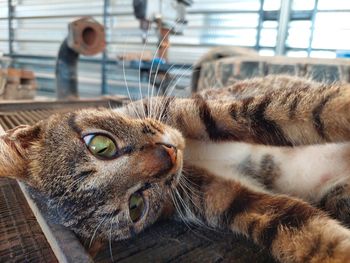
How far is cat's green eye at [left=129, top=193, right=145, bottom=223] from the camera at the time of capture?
856 millimetres

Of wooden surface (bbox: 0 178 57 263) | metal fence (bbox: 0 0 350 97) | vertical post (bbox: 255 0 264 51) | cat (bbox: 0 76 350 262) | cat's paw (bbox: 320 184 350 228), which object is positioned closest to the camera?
wooden surface (bbox: 0 178 57 263)

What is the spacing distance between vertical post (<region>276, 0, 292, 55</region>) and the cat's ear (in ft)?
13.1

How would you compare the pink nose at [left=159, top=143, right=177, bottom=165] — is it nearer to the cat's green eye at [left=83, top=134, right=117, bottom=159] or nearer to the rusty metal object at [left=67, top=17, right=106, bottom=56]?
the cat's green eye at [left=83, top=134, right=117, bottom=159]

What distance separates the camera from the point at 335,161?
1000 mm

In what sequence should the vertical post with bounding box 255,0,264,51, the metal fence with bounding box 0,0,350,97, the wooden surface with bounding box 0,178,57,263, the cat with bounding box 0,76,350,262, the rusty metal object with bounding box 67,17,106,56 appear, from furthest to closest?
the vertical post with bounding box 255,0,264,51 < the metal fence with bounding box 0,0,350,97 < the rusty metal object with bounding box 67,17,106,56 < the cat with bounding box 0,76,350,262 < the wooden surface with bounding box 0,178,57,263

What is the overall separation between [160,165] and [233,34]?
4548mm

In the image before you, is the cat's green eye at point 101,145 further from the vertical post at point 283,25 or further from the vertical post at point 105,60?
the vertical post at point 105,60

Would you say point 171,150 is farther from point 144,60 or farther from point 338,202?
point 144,60

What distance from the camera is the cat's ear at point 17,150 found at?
33.6 inches

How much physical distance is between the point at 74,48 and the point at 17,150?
2.08m

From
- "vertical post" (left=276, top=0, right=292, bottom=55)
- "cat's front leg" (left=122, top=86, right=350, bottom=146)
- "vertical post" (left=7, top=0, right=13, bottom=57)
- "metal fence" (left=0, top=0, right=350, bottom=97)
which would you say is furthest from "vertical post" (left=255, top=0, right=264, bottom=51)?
"vertical post" (left=7, top=0, right=13, bottom=57)

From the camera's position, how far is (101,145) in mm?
859

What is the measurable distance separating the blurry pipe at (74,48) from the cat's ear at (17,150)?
76.3 inches

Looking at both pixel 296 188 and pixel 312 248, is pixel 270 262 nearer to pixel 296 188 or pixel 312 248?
pixel 312 248
